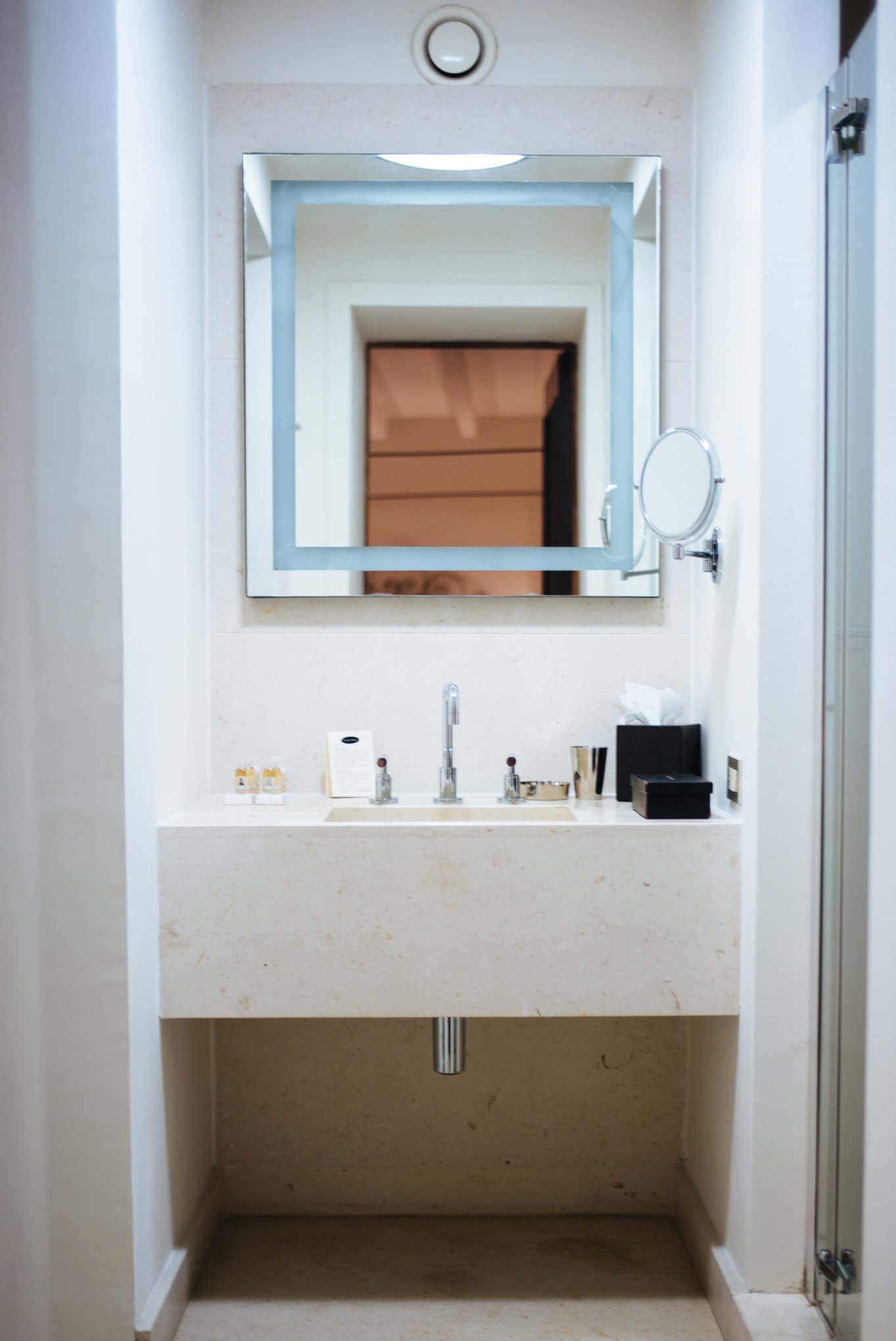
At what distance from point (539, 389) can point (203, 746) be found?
101 cm

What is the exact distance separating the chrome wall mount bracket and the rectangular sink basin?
52cm

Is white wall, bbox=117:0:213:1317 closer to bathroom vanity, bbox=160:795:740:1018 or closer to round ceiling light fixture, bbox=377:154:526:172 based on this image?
bathroom vanity, bbox=160:795:740:1018

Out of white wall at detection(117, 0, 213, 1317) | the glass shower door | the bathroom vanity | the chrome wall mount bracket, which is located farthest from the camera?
the chrome wall mount bracket

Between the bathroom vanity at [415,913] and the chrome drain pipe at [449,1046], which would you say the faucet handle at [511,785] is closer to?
the bathroom vanity at [415,913]

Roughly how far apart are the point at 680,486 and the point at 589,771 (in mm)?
584

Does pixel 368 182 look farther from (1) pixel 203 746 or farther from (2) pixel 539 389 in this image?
(1) pixel 203 746

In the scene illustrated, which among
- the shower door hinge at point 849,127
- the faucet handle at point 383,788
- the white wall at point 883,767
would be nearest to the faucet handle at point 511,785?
the faucet handle at point 383,788

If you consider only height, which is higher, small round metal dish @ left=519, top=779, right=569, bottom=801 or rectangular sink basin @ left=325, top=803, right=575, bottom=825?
small round metal dish @ left=519, top=779, right=569, bottom=801

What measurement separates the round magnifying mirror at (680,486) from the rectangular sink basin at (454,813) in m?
0.56

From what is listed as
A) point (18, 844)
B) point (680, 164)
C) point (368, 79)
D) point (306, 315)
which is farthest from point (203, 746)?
point (680, 164)

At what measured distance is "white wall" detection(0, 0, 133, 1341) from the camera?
1501mm

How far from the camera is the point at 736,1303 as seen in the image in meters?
1.62

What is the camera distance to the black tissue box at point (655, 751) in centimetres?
190

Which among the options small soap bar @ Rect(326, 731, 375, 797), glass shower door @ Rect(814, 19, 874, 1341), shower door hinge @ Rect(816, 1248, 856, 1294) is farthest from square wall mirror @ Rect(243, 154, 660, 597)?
shower door hinge @ Rect(816, 1248, 856, 1294)
